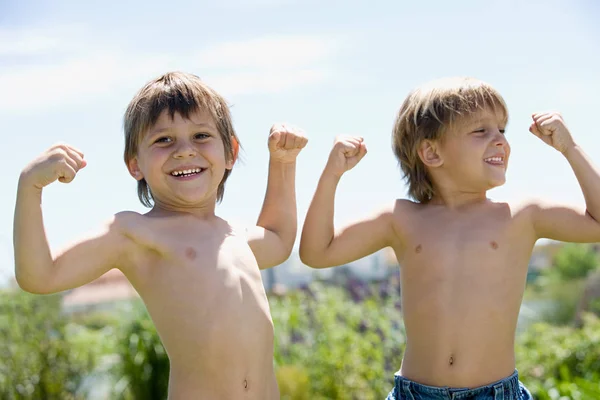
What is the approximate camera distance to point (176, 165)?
10.0ft

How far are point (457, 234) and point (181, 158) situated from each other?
1146 mm

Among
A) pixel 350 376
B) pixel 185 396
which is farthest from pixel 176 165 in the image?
pixel 350 376

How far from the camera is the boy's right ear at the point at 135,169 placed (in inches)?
125

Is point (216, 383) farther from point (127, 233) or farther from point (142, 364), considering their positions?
point (142, 364)

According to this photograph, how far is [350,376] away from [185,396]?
162 inches

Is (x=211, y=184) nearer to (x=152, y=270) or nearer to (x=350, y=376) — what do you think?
(x=152, y=270)

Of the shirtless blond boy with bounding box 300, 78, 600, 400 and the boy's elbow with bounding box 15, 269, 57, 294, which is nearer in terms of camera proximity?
the boy's elbow with bounding box 15, 269, 57, 294

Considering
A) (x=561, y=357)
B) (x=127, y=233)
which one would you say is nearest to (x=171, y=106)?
(x=127, y=233)

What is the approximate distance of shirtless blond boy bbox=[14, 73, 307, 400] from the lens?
286 centimetres

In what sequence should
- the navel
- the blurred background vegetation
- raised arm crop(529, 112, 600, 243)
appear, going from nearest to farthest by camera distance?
1. the navel
2. raised arm crop(529, 112, 600, 243)
3. the blurred background vegetation

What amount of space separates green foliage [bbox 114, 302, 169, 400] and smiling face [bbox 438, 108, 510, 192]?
454cm

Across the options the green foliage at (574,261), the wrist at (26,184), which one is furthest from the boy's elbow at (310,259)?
the green foliage at (574,261)

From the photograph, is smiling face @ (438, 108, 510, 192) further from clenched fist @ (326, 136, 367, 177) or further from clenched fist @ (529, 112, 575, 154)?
clenched fist @ (326, 136, 367, 177)

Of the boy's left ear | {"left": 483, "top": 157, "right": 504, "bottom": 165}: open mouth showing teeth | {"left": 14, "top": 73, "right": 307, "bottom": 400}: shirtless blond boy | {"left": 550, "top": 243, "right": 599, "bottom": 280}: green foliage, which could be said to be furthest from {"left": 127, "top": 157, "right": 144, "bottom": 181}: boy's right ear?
Answer: {"left": 550, "top": 243, "right": 599, "bottom": 280}: green foliage
